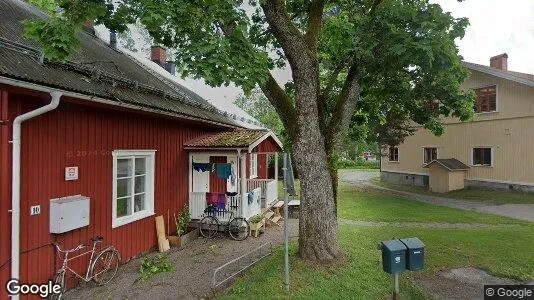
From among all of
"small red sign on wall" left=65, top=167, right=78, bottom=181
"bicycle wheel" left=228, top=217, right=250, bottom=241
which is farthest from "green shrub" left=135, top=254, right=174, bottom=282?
"bicycle wheel" left=228, top=217, right=250, bottom=241

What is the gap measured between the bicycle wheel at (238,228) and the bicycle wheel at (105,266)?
3.69m

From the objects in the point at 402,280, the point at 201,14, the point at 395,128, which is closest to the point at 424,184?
the point at 395,128

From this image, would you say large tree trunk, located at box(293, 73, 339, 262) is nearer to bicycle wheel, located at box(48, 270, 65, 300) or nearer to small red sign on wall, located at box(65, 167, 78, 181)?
small red sign on wall, located at box(65, 167, 78, 181)

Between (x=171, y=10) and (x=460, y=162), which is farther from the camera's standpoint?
(x=460, y=162)

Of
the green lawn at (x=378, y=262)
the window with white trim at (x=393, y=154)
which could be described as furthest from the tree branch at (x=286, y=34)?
the window with white trim at (x=393, y=154)

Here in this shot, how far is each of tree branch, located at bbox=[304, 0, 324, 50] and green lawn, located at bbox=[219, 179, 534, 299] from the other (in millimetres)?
4677

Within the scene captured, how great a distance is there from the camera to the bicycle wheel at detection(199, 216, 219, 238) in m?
11.0

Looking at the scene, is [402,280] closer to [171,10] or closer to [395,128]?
[171,10]

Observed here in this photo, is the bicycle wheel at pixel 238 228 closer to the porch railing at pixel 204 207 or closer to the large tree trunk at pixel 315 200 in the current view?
the porch railing at pixel 204 207

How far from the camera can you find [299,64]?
764 centimetres

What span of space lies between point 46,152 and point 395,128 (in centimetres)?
1973

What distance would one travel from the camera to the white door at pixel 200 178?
39.3 ft

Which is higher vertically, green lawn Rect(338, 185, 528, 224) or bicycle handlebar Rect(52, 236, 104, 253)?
bicycle handlebar Rect(52, 236, 104, 253)

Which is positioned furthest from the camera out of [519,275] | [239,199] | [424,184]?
[424,184]
